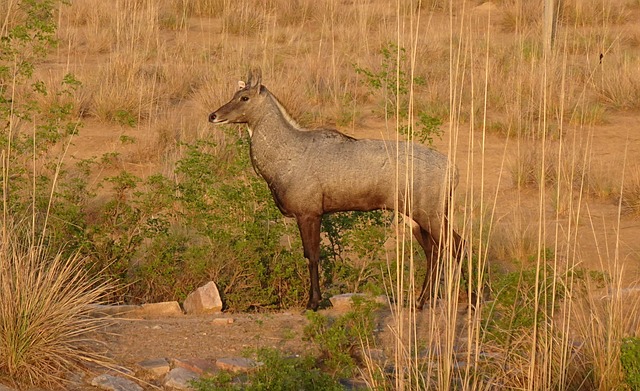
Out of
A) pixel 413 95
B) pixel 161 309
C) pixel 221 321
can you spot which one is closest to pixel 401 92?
pixel 413 95

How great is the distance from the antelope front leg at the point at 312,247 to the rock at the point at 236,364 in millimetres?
1576

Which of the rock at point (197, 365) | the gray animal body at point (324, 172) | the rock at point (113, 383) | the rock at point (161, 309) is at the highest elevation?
the gray animal body at point (324, 172)

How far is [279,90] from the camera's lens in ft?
44.6

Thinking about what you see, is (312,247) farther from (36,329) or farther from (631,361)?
(631,361)

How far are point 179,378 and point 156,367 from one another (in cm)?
20

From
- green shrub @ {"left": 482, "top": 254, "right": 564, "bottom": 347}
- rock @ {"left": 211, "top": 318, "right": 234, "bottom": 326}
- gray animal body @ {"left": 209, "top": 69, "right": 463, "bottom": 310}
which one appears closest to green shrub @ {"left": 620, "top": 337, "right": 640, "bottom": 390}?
green shrub @ {"left": 482, "top": 254, "right": 564, "bottom": 347}

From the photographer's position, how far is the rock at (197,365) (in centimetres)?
635

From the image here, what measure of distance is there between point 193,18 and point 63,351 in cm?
1412

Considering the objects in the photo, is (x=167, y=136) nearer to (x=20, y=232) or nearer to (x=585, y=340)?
(x=20, y=232)

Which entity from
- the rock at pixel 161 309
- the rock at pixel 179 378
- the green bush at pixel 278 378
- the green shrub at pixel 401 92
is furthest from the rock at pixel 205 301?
the green bush at pixel 278 378

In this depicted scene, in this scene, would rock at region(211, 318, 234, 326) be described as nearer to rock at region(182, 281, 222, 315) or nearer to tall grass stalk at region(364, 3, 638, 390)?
rock at region(182, 281, 222, 315)

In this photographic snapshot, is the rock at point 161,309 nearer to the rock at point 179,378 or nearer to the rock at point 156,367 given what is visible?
the rock at point 156,367

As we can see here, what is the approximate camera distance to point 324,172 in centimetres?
782

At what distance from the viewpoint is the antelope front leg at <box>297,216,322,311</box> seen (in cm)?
788
